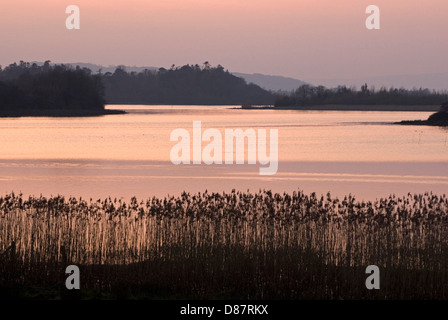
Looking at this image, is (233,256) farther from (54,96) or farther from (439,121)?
(54,96)

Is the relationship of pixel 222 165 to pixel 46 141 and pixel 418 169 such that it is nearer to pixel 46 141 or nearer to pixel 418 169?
pixel 418 169

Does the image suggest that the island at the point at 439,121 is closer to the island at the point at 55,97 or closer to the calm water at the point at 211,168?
the calm water at the point at 211,168

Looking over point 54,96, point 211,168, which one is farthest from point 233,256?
point 54,96

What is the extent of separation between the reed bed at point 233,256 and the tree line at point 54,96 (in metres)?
117

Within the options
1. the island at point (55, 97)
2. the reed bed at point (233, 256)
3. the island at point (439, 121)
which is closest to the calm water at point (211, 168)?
the reed bed at point (233, 256)

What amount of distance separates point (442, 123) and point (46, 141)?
4911 cm

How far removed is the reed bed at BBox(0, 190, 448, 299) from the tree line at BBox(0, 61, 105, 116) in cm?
11701

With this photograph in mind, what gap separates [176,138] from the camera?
7519cm

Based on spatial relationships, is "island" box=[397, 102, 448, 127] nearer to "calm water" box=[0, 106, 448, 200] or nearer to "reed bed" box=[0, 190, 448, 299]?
"calm water" box=[0, 106, 448, 200]

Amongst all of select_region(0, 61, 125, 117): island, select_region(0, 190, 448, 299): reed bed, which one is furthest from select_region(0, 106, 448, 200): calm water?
select_region(0, 61, 125, 117): island

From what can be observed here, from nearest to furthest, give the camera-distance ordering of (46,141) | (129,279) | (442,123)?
(129,279)
(46,141)
(442,123)

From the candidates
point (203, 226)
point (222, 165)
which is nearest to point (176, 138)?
point (222, 165)

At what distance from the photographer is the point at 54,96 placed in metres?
143

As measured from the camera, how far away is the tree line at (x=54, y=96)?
134 m
